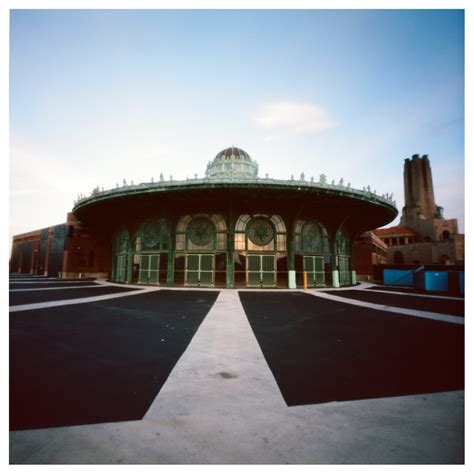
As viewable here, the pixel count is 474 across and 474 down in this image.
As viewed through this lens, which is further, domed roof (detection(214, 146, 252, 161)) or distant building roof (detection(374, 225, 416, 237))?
distant building roof (detection(374, 225, 416, 237))

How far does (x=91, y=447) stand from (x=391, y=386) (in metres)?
3.09

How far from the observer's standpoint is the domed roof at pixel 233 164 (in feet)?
84.1

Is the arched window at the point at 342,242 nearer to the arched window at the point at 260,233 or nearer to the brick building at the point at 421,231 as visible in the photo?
the arched window at the point at 260,233

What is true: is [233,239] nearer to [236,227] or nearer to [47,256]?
[236,227]

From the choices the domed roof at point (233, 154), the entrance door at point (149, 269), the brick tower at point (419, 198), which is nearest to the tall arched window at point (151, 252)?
the entrance door at point (149, 269)

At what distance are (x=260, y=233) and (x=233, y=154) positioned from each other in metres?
12.8

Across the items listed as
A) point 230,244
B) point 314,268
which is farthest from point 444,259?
point 230,244

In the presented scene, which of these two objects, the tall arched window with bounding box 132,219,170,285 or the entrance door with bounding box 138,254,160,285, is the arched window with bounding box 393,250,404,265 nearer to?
the tall arched window with bounding box 132,219,170,285

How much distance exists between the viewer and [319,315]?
7.32 meters

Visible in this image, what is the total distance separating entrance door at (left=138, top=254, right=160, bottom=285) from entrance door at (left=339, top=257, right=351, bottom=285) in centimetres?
1331

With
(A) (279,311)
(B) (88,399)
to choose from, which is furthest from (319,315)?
(B) (88,399)

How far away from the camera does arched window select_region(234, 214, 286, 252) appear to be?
54.4ft

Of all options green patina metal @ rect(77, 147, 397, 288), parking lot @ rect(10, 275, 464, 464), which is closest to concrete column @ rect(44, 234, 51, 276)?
green patina metal @ rect(77, 147, 397, 288)
